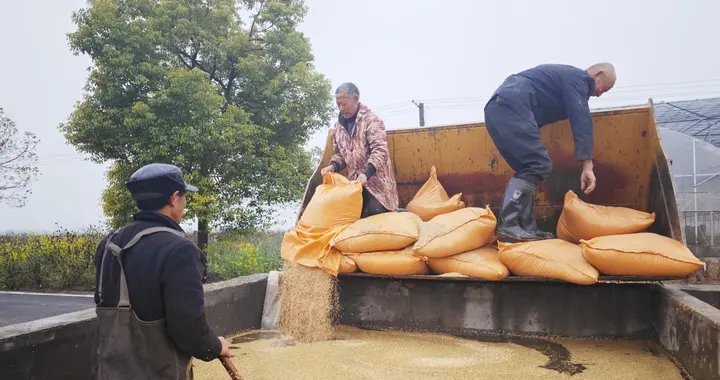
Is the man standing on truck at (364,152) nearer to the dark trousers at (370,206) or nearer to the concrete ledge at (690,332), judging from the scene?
the dark trousers at (370,206)

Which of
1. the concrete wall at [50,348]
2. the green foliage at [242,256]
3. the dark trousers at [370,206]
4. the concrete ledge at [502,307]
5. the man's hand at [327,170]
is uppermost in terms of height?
the man's hand at [327,170]

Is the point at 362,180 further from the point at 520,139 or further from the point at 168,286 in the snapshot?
the point at 168,286

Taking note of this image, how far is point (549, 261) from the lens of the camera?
2.85 m

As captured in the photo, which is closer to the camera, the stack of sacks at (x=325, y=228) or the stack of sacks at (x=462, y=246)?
the stack of sacks at (x=462, y=246)

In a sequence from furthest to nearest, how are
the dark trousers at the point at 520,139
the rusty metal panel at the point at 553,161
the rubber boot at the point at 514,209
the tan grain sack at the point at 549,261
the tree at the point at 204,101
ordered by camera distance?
1. the tree at the point at 204,101
2. the rusty metal panel at the point at 553,161
3. the dark trousers at the point at 520,139
4. the rubber boot at the point at 514,209
5. the tan grain sack at the point at 549,261

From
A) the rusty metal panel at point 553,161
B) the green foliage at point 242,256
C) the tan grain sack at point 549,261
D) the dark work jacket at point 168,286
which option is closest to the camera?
the dark work jacket at point 168,286

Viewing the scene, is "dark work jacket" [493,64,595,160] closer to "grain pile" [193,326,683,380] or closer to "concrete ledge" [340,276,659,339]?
"concrete ledge" [340,276,659,339]

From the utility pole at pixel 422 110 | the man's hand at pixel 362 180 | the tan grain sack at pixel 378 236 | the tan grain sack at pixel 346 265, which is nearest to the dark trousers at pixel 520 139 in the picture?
the tan grain sack at pixel 378 236

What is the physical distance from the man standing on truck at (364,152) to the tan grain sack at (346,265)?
0.64 metres

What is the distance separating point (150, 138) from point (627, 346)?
26.6 feet

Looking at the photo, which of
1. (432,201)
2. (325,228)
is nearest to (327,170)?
(325,228)

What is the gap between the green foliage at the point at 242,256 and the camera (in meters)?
7.29

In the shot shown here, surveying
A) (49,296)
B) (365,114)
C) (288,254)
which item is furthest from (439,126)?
(49,296)

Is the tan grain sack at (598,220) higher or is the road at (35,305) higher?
the tan grain sack at (598,220)
